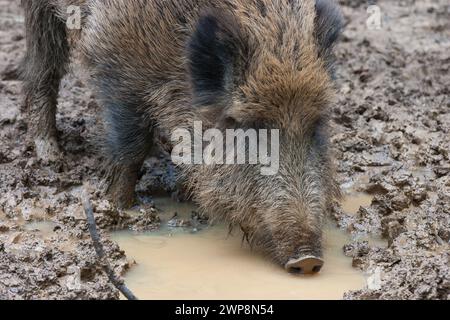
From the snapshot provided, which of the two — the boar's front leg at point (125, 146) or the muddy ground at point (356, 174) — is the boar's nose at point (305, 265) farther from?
the boar's front leg at point (125, 146)

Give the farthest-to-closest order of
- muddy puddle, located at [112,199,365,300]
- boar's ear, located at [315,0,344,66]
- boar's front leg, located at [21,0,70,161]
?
boar's front leg, located at [21,0,70,161]
boar's ear, located at [315,0,344,66]
muddy puddle, located at [112,199,365,300]

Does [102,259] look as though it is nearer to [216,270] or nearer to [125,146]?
[216,270]

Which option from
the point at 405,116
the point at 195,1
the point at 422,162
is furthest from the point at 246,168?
the point at 405,116

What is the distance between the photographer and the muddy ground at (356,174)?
4.84 metres

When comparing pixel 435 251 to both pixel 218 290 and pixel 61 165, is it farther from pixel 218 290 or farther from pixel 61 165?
pixel 61 165

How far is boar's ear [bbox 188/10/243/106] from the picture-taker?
5242mm

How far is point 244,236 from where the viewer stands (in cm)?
548

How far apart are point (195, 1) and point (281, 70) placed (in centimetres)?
90

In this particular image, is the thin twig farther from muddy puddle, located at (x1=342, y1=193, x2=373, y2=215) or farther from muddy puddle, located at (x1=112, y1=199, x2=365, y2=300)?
muddy puddle, located at (x1=342, y1=193, x2=373, y2=215)

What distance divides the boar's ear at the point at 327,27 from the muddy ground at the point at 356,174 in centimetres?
114

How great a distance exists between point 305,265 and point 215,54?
4.39ft

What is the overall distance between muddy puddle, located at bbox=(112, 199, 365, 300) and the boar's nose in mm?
38

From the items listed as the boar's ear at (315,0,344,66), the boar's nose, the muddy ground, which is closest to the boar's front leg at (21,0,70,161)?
the muddy ground

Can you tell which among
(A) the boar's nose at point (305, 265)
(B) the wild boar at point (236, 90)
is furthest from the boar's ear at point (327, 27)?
(A) the boar's nose at point (305, 265)
